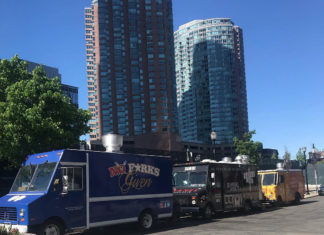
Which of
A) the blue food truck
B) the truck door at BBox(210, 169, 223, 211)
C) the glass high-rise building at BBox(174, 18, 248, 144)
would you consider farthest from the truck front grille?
the glass high-rise building at BBox(174, 18, 248, 144)

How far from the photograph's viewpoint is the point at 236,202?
71.4 ft

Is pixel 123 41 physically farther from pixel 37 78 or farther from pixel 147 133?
pixel 37 78

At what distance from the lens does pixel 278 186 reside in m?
26.9

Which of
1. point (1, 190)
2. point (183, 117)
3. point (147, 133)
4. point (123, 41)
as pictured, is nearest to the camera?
point (1, 190)

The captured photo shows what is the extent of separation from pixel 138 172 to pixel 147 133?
120625mm

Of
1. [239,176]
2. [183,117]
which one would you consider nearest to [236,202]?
[239,176]

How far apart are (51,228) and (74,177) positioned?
5.97ft

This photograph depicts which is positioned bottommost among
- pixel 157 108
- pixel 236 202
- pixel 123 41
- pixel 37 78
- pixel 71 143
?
pixel 236 202

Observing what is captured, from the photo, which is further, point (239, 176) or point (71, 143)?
point (239, 176)

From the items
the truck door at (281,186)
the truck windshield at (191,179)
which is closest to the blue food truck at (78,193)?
the truck windshield at (191,179)

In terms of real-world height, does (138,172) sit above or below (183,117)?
below

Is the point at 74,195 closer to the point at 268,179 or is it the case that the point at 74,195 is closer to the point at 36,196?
the point at 36,196

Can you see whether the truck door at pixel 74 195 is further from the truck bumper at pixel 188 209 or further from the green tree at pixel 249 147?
the green tree at pixel 249 147

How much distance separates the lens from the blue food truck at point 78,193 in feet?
38.7
